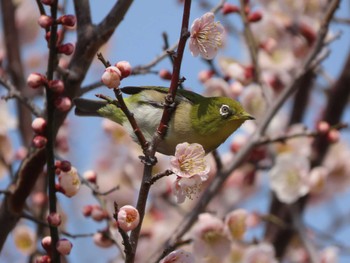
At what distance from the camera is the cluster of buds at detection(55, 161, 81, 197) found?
217 cm

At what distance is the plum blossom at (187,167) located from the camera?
6.13ft

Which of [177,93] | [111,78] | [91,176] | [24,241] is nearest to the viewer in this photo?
[111,78]

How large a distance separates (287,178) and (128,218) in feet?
7.73

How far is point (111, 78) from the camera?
5.72 ft

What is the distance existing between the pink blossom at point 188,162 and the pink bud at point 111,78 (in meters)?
0.27

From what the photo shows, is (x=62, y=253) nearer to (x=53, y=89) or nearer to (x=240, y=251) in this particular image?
(x=53, y=89)

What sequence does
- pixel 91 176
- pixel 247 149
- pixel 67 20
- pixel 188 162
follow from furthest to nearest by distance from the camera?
pixel 247 149 < pixel 91 176 < pixel 67 20 < pixel 188 162

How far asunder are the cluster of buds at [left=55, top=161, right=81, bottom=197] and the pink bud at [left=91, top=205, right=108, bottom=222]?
29cm

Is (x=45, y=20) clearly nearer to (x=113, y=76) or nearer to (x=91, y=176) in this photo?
(x=113, y=76)

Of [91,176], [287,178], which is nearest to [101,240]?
[91,176]

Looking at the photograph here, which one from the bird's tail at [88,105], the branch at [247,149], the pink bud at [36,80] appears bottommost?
the branch at [247,149]

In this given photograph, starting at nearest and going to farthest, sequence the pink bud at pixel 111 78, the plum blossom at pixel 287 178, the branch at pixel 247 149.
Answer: the pink bud at pixel 111 78, the branch at pixel 247 149, the plum blossom at pixel 287 178

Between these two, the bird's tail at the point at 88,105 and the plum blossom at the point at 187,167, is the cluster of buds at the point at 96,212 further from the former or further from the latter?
the plum blossom at the point at 187,167

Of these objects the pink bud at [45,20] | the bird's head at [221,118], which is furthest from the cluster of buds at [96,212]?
the pink bud at [45,20]
